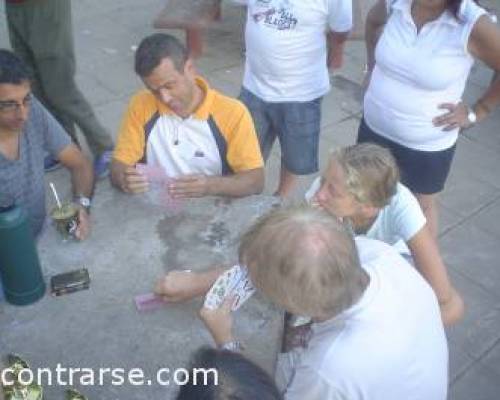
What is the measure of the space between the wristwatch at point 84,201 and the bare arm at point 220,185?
1.14 ft

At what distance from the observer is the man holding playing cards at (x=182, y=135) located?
2.46 m

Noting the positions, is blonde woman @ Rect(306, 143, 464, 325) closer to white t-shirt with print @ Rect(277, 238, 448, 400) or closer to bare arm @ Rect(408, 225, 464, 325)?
bare arm @ Rect(408, 225, 464, 325)

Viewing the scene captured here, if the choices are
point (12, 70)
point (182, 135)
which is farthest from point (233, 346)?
point (12, 70)

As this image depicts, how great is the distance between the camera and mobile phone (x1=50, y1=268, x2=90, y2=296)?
6.72 ft

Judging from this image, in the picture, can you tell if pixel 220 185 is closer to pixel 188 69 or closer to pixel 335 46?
pixel 188 69

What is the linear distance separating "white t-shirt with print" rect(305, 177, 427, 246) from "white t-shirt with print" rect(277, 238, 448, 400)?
416 millimetres

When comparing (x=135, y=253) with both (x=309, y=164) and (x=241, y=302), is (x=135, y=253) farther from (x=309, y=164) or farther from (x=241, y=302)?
(x=309, y=164)

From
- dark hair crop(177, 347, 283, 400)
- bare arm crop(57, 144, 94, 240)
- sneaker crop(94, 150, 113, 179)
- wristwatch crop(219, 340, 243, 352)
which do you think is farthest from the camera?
sneaker crop(94, 150, 113, 179)

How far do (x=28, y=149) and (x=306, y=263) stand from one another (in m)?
1.63

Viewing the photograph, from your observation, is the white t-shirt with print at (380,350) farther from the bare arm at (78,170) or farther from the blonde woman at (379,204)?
the bare arm at (78,170)

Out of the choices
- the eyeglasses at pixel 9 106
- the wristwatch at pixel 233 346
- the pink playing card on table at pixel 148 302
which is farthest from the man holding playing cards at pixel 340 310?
the eyeglasses at pixel 9 106

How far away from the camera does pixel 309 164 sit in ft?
11.2

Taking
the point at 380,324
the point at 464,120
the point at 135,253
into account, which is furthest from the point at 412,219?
the point at 135,253

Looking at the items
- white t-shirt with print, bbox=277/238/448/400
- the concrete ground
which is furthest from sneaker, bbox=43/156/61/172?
white t-shirt with print, bbox=277/238/448/400
